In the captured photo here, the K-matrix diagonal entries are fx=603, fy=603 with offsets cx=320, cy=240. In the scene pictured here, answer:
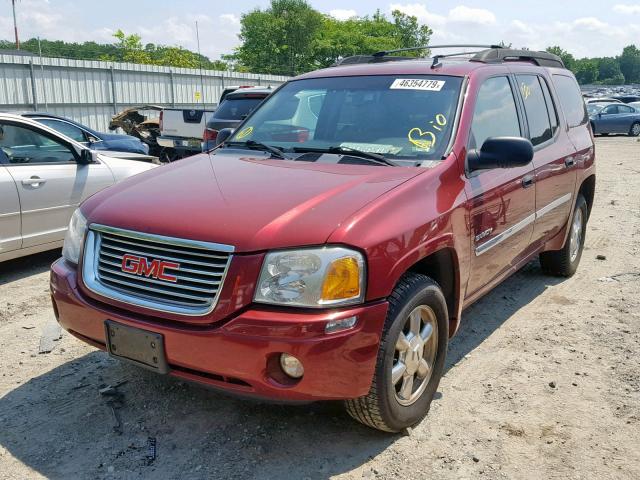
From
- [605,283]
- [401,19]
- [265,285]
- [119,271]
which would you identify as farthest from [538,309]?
[401,19]

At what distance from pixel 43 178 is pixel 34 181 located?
11 centimetres

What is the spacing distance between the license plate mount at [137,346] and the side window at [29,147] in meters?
3.50

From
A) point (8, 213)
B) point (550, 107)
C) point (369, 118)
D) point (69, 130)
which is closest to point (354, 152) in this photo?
point (369, 118)

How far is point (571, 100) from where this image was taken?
5.46 meters

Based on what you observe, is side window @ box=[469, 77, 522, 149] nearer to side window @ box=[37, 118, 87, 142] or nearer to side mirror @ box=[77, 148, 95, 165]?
side mirror @ box=[77, 148, 95, 165]

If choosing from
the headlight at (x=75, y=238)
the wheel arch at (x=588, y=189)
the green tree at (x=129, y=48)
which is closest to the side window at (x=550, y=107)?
the wheel arch at (x=588, y=189)

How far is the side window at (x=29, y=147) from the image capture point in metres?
5.61

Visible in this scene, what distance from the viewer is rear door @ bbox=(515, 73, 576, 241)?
4434 millimetres

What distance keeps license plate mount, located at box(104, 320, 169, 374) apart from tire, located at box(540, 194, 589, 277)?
157 inches

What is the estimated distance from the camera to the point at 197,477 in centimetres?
271

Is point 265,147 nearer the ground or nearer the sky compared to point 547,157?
nearer the sky

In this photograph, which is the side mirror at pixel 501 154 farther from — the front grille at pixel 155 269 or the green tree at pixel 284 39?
the green tree at pixel 284 39

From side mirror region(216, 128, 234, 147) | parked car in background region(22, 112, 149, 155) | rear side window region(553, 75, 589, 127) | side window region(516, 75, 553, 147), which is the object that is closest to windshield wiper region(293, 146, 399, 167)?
side mirror region(216, 128, 234, 147)

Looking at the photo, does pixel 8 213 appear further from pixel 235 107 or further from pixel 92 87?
pixel 92 87
